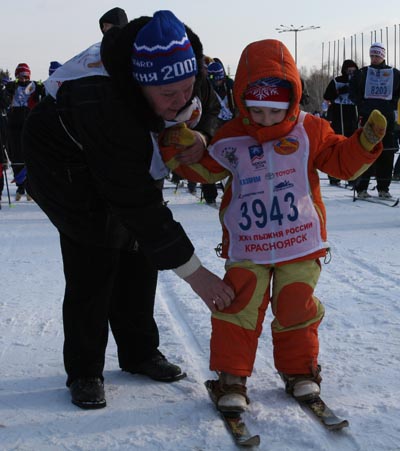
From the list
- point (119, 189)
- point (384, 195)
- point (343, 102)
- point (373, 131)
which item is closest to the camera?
point (119, 189)

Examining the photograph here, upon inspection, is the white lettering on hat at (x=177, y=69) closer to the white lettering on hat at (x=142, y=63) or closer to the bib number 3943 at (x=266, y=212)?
the white lettering on hat at (x=142, y=63)

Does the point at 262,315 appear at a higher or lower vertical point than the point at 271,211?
lower

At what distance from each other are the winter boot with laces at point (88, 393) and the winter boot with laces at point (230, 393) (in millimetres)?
487

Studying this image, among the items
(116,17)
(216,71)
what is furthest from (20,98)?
(116,17)

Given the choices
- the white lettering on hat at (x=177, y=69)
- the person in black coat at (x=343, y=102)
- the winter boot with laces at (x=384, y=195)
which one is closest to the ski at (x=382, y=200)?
the winter boot with laces at (x=384, y=195)

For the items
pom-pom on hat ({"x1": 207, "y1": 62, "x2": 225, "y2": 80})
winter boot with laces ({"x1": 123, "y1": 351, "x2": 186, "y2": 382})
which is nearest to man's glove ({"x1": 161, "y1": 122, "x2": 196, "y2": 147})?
winter boot with laces ({"x1": 123, "y1": 351, "x2": 186, "y2": 382})

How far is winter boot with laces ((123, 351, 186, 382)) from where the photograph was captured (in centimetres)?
310

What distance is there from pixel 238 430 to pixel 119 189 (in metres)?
1.01

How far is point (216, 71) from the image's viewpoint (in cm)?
954

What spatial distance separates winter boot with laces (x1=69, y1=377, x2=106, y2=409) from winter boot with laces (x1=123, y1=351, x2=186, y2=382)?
0.86 feet

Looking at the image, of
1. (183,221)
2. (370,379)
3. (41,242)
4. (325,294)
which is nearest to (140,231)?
(370,379)

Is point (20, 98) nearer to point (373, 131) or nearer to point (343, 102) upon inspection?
point (343, 102)

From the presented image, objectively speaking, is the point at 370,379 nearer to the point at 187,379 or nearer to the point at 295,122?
the point at 187,379

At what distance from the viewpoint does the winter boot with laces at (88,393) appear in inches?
112
